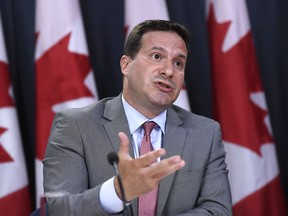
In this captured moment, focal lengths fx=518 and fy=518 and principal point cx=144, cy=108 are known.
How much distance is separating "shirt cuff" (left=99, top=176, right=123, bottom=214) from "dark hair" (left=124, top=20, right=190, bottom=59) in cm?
68

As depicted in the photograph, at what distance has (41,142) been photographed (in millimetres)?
2689

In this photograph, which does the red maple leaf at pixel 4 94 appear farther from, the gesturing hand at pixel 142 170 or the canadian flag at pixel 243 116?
the gesturing hand at pixel 142 170

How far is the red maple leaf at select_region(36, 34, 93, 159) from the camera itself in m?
2.69

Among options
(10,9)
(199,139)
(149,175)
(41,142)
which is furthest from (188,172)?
(10,9)

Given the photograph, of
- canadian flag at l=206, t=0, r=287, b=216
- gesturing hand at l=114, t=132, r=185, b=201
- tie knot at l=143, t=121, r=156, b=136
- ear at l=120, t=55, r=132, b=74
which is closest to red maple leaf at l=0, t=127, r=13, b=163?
ear at l=120, t=55, r=132, b=74

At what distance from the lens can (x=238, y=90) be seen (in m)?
2.87

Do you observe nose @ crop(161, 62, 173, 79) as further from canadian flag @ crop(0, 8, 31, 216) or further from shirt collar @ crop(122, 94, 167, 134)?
canadian flag @ crop(0, 8, 31, 216)

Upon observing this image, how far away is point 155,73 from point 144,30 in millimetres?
192

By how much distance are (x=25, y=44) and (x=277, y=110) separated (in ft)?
4.99

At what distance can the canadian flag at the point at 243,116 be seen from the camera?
285 centimetres

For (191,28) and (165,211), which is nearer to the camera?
(165,211)

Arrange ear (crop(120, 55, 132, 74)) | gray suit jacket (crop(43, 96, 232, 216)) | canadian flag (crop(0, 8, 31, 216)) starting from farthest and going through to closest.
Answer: canadian flag (crop(0, 8, 31, 216))
ear (crop(120, 55, 132, 74))
gray suit jacket (crop(43, 96, 232, 216))

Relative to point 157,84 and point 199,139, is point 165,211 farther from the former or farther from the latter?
point 157,84

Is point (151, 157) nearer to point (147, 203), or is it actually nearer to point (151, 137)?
point (147, 203)
